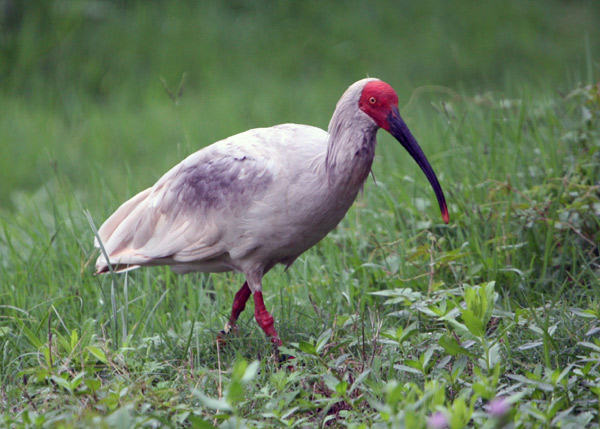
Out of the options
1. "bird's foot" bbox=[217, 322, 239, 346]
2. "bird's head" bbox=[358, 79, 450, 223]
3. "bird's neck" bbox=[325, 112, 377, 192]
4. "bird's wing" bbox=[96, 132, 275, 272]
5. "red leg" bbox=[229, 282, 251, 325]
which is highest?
"bird's head" bbox=[358, 79, 450, 223]

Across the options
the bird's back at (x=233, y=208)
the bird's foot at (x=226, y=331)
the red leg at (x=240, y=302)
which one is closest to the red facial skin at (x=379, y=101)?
the bird's back at (x=233, y=208)

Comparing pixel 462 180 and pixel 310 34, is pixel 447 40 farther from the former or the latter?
pixel 462 180

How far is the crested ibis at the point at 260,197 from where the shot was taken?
365cm

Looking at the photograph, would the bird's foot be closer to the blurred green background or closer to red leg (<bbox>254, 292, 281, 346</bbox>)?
red leg (<bbox>254, 292, 281, 346</bbox>)

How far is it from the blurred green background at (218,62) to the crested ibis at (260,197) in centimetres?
339

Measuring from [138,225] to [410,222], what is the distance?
180 cm

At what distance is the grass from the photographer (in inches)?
120

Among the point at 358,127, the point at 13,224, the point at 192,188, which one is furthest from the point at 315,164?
the point at 13,224

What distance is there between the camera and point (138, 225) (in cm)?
442

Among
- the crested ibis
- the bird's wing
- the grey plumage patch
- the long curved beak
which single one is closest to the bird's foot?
the crested ibis

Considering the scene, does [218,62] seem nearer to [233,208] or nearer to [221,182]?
[221,182]

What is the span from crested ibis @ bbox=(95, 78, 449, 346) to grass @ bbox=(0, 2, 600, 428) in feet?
0.96

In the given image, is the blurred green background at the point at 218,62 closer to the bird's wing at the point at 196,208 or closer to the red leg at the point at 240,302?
the bird's wing at the point at 196,208

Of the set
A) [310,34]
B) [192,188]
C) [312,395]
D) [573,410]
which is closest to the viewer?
[573,410]
